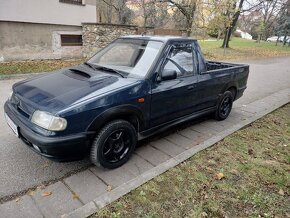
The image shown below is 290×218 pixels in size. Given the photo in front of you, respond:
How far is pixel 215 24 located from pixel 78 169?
593 inches

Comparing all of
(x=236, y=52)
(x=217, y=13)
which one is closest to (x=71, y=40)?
(x=217, y=13)

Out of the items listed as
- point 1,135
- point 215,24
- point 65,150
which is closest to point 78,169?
point 65,150

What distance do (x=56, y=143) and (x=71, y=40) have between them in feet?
36.8

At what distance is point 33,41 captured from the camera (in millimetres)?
11273

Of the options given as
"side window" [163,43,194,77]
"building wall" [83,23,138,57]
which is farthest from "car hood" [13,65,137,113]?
"building wall" [83,23,138,57]

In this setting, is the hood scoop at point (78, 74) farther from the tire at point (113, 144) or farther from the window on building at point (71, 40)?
the window on building at point (71, 40)

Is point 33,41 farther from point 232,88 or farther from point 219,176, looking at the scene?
point 219,176

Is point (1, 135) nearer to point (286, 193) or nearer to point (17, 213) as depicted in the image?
point (17, 213)

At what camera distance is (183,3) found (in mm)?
17172

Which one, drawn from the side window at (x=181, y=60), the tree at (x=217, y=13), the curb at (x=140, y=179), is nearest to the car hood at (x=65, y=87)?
the side window at (x=181, y=60)

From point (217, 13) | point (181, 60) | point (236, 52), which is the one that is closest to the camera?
point (181, 60)

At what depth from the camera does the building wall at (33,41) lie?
1043 centimetres

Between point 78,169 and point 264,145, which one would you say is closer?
point 78,169

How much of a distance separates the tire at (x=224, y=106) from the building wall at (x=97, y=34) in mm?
8652
